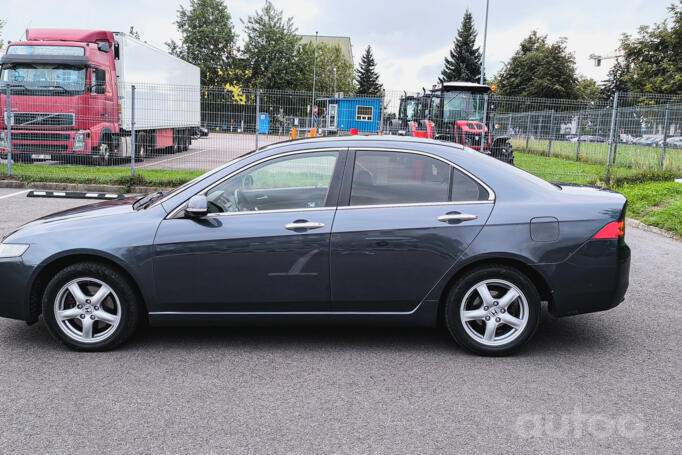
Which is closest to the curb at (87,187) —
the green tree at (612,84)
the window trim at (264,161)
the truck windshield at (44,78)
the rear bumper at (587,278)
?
the truck windshield at (44,78)

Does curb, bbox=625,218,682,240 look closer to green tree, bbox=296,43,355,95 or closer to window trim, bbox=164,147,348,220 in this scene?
window trim, bbox=164,147,348,220

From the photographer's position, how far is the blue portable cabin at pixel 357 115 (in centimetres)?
1744

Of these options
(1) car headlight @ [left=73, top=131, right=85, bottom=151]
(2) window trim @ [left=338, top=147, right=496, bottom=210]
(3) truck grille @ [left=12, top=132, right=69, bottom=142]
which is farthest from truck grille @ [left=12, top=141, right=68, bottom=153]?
(2) window trim @ [left=338, top=147, right=496, bottom=210]

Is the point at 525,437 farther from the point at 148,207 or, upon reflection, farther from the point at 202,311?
the point at 148,207

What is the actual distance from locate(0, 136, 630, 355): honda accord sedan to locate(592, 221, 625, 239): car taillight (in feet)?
0.04

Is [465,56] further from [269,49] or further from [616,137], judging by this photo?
[616,137]

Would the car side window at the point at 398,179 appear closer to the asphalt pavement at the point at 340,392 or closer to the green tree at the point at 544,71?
the asphalt pavement at the point at 340,392

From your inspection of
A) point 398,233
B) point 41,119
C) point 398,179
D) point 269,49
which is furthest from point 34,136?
point 269,49

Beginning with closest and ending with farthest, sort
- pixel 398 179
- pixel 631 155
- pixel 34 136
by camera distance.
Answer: pixel 398 179, pixel 34 136, pixel 631 155

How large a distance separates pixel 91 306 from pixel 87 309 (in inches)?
1.4

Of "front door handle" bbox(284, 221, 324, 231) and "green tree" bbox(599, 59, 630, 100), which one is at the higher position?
"green tree" bbox(599, 59, 630, 100)

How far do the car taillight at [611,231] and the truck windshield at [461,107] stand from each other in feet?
47.1

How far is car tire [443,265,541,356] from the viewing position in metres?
4.08

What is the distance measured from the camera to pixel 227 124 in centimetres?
1547
